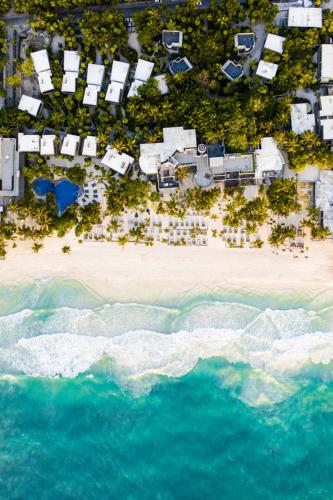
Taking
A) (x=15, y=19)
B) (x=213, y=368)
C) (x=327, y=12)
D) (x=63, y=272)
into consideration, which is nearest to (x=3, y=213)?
(x=63, y=272)

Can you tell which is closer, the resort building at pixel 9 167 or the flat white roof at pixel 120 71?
the flat white roof at pixel 120 71

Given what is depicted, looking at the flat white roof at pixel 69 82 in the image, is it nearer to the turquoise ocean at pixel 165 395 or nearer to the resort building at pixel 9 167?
the resort building at pixel 9 167

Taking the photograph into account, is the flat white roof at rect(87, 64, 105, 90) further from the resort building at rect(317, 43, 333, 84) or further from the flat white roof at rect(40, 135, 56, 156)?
the resort building at rect(317, 43, 333, 84)

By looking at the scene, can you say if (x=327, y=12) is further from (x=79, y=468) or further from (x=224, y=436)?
(x=79, y=468)

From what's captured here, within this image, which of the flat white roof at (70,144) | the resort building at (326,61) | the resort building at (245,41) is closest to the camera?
the resort building at (326,61)

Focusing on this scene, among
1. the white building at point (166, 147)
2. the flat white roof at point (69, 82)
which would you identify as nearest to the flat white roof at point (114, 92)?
the flat white roof at point (69, 82)

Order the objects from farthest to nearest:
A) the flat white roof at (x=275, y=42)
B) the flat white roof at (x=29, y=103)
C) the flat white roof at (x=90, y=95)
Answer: the flat white roof at (x=29, y=103) < the flat white roof at (x=90, y=95) < the flat white roof at (x=275, y=42)

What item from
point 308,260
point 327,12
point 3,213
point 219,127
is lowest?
point 308,260
